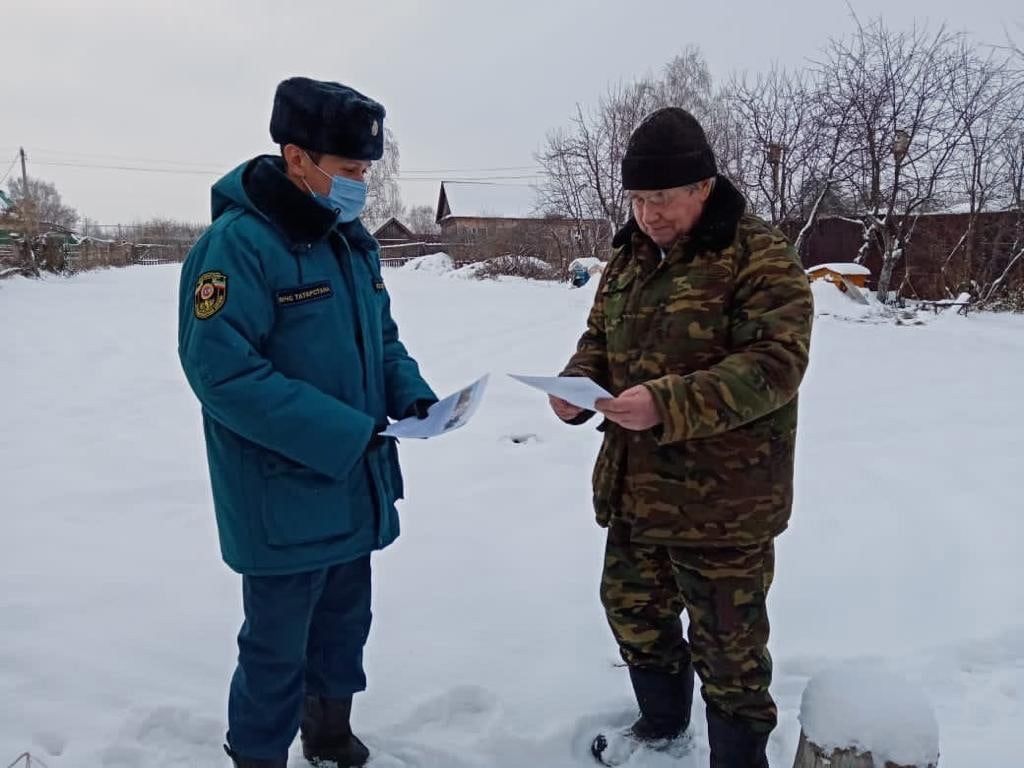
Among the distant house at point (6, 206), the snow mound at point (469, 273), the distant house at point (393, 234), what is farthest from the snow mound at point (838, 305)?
the distant house at point (393, 234)

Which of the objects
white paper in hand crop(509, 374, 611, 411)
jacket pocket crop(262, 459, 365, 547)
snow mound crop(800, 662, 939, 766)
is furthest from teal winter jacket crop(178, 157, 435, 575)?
snow mound crop(800, 662, 939, 766)

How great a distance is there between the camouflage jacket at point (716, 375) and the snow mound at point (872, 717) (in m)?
0.37

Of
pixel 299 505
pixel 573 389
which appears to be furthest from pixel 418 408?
pixel 573 389

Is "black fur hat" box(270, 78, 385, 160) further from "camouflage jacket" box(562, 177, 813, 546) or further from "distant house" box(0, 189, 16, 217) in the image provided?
"distant house" box(0, 189, 16, 217)

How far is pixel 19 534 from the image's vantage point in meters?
3.61

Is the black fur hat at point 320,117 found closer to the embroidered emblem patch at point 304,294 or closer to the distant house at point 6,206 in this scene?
the embroidered emblem patch at point 304,294

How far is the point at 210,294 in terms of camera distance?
1645mm

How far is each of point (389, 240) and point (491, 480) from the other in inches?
1431

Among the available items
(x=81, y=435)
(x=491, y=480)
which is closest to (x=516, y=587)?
(x=491, y=480)

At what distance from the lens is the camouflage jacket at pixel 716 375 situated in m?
1.69

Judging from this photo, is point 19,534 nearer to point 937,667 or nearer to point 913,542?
point 937,667

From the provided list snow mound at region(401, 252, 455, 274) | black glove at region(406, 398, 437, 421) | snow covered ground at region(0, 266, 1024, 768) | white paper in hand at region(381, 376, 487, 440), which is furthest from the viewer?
snow mound at region(401, 252, 455, 274)

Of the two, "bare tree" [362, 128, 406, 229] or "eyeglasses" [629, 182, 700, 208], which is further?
"bare tree" [362, 128, 406, 229]

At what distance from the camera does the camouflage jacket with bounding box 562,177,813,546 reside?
169 centimetres
